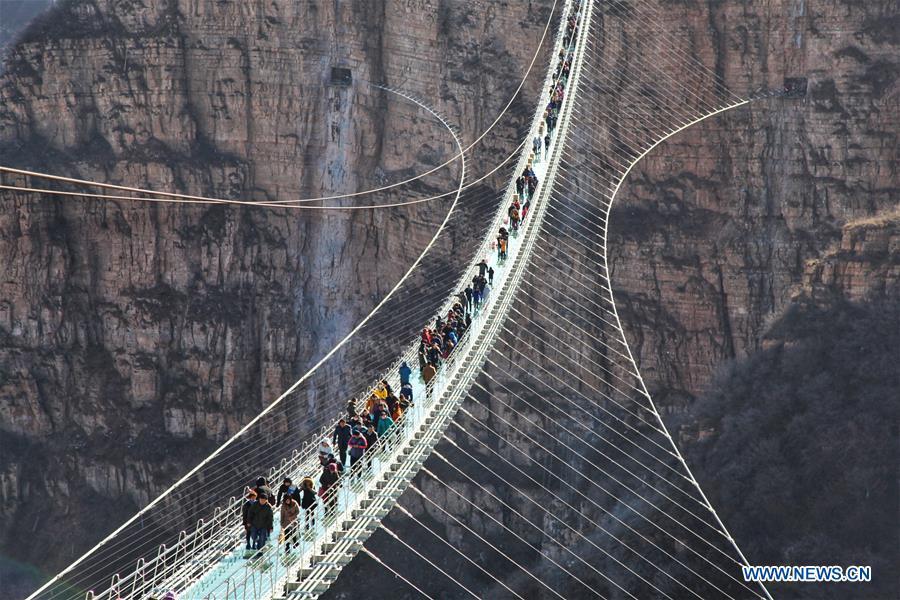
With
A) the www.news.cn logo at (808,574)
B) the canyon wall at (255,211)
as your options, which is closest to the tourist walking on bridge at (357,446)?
the www.news.cn logo at (808,574)

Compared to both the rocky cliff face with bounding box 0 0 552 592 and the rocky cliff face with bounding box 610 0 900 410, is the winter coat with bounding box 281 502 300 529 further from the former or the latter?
the rocky cliff face with bounding box 0 0 552 592

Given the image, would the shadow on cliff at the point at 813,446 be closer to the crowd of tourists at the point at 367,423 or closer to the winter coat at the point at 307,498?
the crowd of tourists at the point at 367,423

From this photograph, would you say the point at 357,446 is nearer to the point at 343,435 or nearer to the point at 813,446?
the point at 343,435

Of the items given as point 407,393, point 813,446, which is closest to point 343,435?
point 407,393

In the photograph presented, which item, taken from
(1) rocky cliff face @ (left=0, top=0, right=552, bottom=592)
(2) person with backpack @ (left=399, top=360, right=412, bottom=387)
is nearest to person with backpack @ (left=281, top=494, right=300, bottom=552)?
(2) person with backpack @ (left=399, top=360, right=412, bottom=387)

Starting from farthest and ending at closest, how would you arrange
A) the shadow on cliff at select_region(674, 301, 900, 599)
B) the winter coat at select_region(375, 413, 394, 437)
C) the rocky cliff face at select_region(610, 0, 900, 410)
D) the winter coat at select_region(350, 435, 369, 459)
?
the rocky cliff face at select_region(610, 0, 900, 410)
the shadow on cliff at select_region(674, 301, 900, 599)
the winter coat at select_region(375, 413, 394, 437)
the winter coat at select_region(350, 435, 369, 459)
